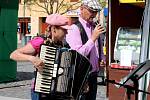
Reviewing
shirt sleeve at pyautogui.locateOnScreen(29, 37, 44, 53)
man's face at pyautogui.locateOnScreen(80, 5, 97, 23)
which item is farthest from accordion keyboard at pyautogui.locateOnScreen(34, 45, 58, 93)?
man's face at pyautogui.locateOnScreen(80, 5, 97, 23)

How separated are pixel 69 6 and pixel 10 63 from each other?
2914 cm

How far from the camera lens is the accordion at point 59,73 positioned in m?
4.23

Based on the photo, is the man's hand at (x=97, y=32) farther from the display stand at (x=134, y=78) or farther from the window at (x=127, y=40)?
the window at (x=127, y=40)

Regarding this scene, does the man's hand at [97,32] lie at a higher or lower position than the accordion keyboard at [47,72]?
higher

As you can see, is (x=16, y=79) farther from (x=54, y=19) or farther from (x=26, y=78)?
(x=54, y=19)

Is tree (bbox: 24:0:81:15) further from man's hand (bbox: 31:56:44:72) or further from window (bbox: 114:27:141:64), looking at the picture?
man's hand (bbox: 31:56:44:72)

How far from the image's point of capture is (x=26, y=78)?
42.2ft

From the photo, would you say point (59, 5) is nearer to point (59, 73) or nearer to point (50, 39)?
point (50, 39)

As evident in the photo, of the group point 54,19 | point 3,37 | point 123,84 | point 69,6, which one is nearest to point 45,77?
point 54,19

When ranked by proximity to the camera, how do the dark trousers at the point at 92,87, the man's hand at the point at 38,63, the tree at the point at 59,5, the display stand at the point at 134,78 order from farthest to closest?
the tree at the point at 59,5
the dark trousers at the point at 92,87
the man's hand at the point at 38,63
the display stand at the point at 134,78

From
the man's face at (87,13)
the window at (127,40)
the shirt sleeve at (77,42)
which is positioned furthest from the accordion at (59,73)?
the window at (127,40)

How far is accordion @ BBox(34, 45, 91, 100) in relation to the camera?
4.23 meters

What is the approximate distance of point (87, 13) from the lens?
5039mm

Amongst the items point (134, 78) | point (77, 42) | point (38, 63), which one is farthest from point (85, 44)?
point (134, 78)
